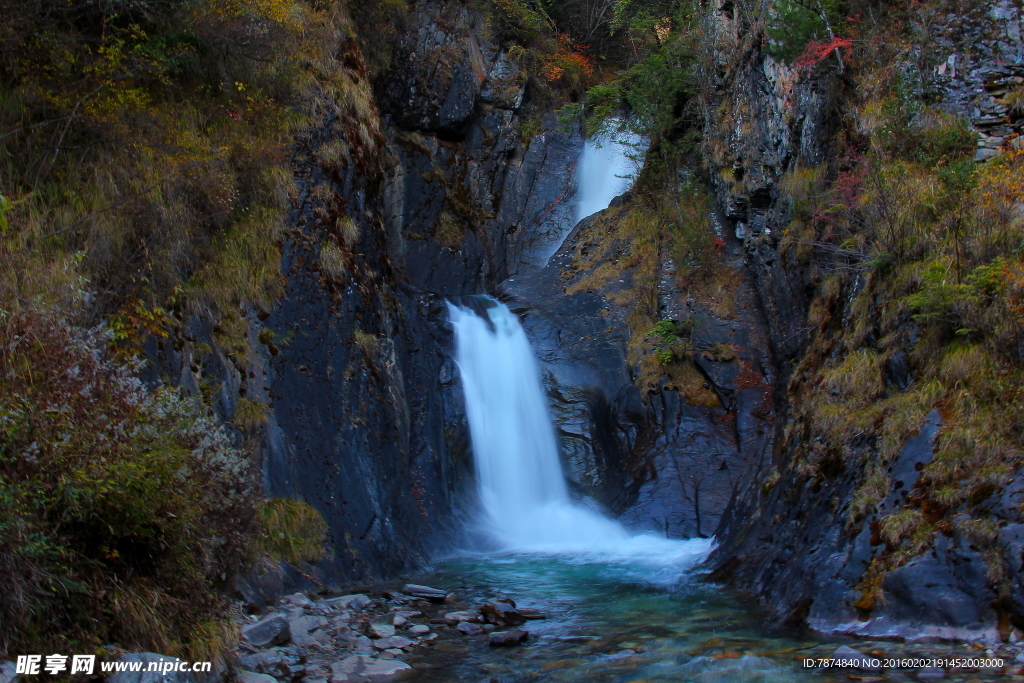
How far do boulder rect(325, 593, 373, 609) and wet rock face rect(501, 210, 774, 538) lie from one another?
6.58 metres

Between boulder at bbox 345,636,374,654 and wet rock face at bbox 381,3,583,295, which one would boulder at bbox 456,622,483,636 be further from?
wet rock face at bbox 381,3,583,295

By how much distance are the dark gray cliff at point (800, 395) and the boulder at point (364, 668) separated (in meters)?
3.83

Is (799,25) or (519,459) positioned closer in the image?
(799,25)

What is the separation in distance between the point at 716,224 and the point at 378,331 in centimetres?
982

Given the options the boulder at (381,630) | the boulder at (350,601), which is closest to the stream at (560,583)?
the boulder at (381,630)

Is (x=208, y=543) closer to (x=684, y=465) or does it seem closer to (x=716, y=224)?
(x=684, y=465)

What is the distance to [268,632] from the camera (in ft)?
19.1

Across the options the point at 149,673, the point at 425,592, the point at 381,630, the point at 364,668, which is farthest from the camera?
the point at 425,592

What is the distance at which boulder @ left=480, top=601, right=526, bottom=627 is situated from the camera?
727cm

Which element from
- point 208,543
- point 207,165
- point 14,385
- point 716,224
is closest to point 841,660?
point 208,543

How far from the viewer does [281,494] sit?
8.62 m

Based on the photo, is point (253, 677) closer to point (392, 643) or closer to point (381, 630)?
point (392, 643)

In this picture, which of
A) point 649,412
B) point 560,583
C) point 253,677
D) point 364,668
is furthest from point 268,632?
point 649,412

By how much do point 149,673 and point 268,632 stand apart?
2175mm
